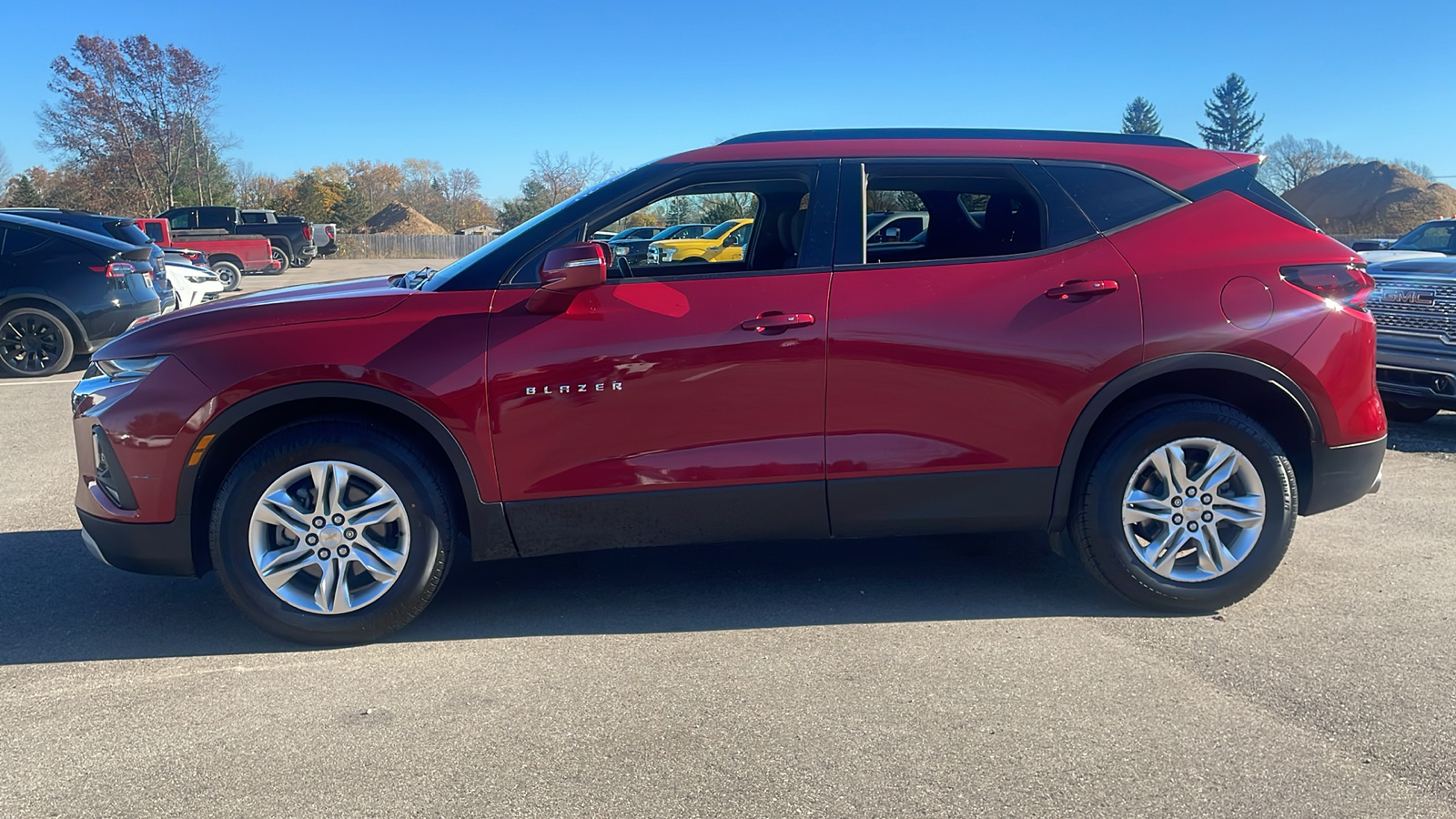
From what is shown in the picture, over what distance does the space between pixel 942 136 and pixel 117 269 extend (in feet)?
33.1

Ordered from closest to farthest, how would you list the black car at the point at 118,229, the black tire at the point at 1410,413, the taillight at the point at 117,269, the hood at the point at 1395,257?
the hood at the point at 1395,257 < the black tire at the point at 1410,413 < the taillight at the point at 117,269 < the black car at the point at 118,229

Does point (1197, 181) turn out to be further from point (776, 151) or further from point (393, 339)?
point (393, 339)

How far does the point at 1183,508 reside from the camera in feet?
13.1

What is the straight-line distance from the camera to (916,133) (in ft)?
14.0

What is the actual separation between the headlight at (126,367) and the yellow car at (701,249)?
1855mm

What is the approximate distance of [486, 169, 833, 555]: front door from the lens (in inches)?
147

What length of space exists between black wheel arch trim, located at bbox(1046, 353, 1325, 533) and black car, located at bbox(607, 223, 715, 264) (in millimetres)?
1734

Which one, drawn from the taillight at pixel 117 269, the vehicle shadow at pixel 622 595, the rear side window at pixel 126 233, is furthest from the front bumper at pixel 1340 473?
the rear side window at pixel 126 233

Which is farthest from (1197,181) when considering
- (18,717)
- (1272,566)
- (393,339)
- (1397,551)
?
(18,717)

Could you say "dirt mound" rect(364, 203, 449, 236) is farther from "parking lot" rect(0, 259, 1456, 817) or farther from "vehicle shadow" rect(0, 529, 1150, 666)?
"parking lot" rect(0, 259, 1456, 817)

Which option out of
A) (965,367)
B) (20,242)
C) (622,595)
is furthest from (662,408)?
(20,242)

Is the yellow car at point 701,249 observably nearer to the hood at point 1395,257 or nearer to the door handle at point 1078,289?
the door handle at point 1078,289

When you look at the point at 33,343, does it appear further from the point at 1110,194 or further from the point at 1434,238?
the point at 1434,238

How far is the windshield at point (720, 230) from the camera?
452 centimetres
